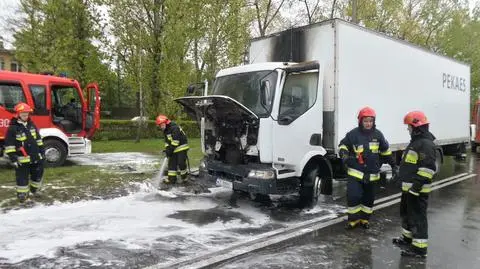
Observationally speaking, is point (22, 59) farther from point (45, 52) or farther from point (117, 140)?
point (117, 140)

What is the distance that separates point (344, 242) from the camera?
5.55 meters

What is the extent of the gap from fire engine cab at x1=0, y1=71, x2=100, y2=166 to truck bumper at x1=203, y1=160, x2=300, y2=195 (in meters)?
6.21

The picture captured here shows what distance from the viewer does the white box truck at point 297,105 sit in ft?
22.1

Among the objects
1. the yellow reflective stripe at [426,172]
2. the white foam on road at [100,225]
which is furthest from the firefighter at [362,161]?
the white foam on road at [100,225]

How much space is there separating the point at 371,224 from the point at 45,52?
18.5 metres

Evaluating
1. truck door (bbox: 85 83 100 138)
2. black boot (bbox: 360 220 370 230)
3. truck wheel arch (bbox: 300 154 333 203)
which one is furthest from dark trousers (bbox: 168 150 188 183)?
black boot (bbox: 360 220 370 230)

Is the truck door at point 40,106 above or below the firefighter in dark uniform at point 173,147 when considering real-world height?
above

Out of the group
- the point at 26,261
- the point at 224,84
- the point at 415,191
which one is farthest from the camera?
the point at 224,84

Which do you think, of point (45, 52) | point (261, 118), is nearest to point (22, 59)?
point (45, 52)

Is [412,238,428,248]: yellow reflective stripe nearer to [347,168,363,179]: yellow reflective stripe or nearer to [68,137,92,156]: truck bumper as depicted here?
[347,168,363,179]: yellow reflective stripe

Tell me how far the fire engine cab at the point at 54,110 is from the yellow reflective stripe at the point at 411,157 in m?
9.36

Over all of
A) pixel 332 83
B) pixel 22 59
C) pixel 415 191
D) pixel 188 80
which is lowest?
pixel 415 191

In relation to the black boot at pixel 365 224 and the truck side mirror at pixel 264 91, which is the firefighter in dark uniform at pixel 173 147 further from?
→ the black boot at pixel 365 224

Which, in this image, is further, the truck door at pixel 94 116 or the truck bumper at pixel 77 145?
the truck door at pixel 94 116
